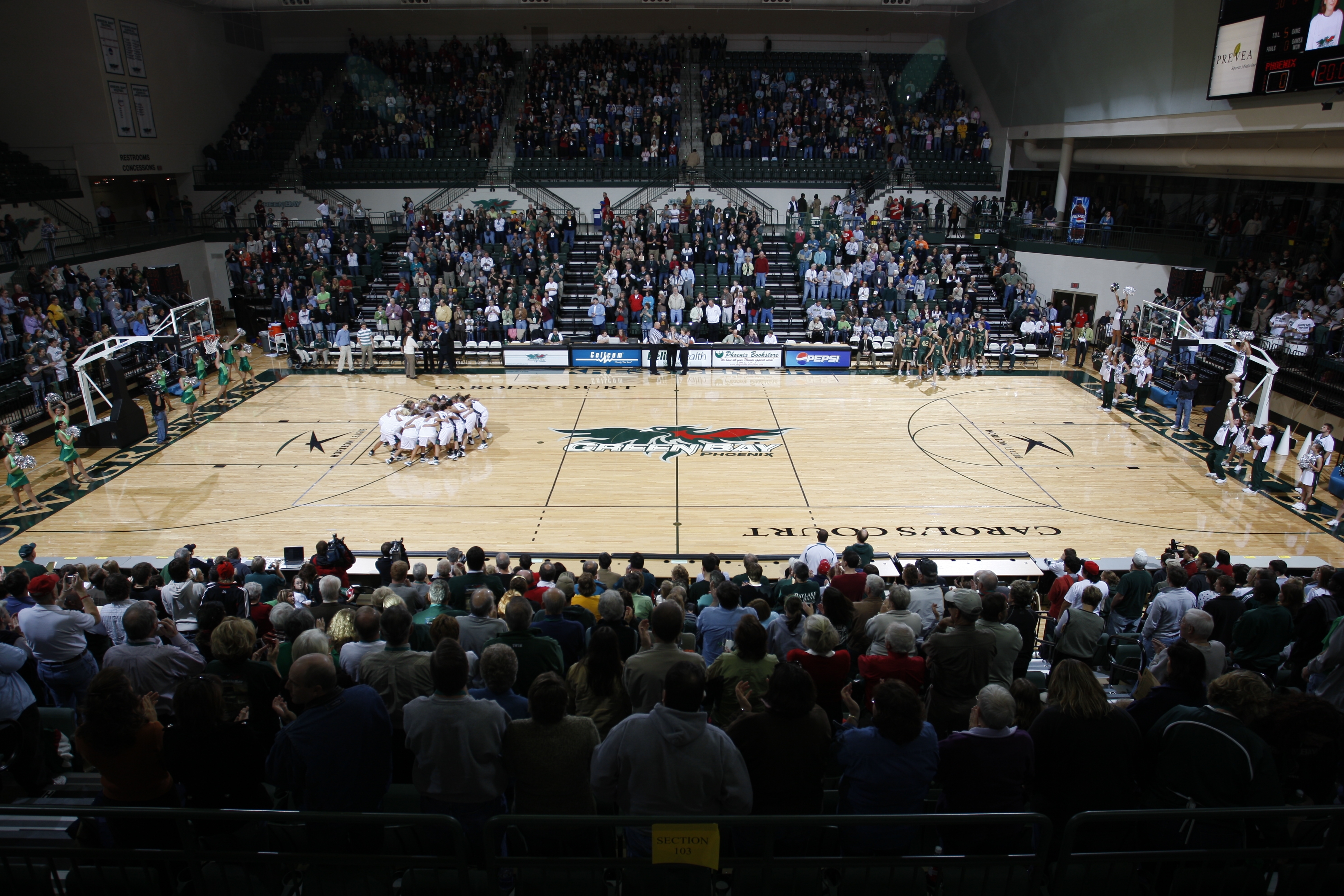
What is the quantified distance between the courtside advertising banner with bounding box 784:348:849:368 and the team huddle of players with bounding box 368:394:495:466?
9.84 metres

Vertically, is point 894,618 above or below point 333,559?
above

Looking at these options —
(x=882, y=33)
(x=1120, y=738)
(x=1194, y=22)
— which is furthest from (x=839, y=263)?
(x=1120, y=738)

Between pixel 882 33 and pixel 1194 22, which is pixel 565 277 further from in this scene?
pixel 882 33

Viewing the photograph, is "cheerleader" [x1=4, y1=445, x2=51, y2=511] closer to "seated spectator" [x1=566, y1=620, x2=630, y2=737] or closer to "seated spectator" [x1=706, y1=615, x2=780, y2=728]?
"seated spectator" [x1=566, y1=620, x2=630, y2=737]

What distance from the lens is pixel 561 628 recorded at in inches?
239

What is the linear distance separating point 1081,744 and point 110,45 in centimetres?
3336

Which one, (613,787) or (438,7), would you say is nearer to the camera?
(613,787)

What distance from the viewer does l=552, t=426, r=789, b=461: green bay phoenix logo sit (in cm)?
Answer: 1633

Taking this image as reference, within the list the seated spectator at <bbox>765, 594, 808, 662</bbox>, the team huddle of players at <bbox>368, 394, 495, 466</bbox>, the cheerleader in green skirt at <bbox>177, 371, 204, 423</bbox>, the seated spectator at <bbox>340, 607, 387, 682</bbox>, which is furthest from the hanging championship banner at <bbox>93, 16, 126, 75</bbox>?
the seated spectator at <bbox>765, 594, 808, 662</bbox>

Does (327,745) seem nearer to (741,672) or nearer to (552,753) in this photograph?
(552,753)

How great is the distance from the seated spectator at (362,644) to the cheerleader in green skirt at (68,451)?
1251cm

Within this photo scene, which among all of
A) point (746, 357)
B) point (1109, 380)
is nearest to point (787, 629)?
point (1109, 380)

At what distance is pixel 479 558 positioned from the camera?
822 centimetres

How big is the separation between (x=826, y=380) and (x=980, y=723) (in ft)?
60.7
